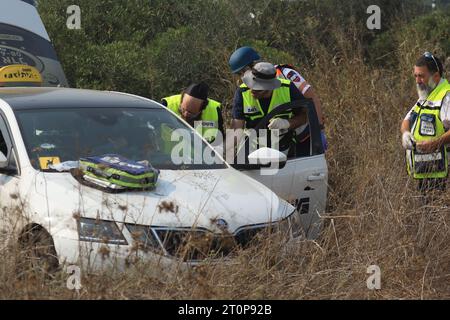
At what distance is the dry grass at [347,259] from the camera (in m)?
4.95

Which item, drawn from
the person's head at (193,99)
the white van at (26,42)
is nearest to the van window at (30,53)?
the white van at (26,42)

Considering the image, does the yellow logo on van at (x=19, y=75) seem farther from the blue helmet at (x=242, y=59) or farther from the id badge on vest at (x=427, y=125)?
the id badge on vest at (x=427, y=125)

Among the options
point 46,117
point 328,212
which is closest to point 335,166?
point 328,212

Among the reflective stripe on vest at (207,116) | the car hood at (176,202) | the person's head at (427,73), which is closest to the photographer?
the car hood at (176,202)

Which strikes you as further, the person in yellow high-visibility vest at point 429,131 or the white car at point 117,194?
the person in yellow high-visibility vest at point 429,131

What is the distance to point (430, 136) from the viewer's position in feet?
23.1

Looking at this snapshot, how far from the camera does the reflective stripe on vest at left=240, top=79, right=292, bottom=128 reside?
741 centimetres

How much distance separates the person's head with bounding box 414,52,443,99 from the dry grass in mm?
720

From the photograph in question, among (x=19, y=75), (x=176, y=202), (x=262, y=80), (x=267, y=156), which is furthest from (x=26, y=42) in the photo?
(x=176, y=202)

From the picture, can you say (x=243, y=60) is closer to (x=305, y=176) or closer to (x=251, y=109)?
(x=251, y=109)

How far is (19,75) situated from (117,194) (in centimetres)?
265

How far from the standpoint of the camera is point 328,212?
24.3 feet

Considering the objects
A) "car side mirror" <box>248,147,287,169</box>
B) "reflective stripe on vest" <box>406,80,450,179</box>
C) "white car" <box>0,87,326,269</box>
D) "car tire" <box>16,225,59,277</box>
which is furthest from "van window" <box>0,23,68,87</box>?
"reflective stripe on vest" <box>406,80,450,179</box>

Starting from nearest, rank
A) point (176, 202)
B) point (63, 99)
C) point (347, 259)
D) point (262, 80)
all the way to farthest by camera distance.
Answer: point (176, 202) < point (347, 259) < point (63, 99) < point (262, 80)
